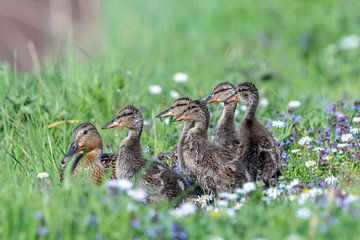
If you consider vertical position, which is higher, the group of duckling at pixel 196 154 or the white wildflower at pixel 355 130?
the white wildflower at pixel 355 130

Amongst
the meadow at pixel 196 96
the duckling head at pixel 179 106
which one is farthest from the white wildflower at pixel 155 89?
the duckling head at pixel 179 106

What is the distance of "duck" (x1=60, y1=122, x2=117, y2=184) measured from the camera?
258 inches

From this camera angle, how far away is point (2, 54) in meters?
13.5

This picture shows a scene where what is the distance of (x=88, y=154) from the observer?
6.70 m

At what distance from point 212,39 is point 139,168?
6464 mm

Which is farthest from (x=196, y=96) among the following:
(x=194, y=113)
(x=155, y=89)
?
(x=194, y=113)

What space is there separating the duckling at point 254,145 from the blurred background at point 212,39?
2702 mm

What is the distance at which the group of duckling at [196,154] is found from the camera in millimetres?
6098

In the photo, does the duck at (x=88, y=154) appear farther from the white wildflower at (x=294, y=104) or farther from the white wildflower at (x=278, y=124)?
the white wildflower at (x=294, y=104)

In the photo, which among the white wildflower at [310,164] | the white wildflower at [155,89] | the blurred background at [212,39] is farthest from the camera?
the blurred background at [212,39]

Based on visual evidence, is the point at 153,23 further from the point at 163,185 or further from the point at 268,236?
the point at 268,236

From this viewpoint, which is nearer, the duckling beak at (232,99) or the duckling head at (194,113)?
the duckling head at (194,113)

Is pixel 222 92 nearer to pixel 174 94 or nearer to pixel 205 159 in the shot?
pixel 205 159

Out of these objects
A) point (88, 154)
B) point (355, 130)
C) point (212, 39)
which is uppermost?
point (212, 39)
